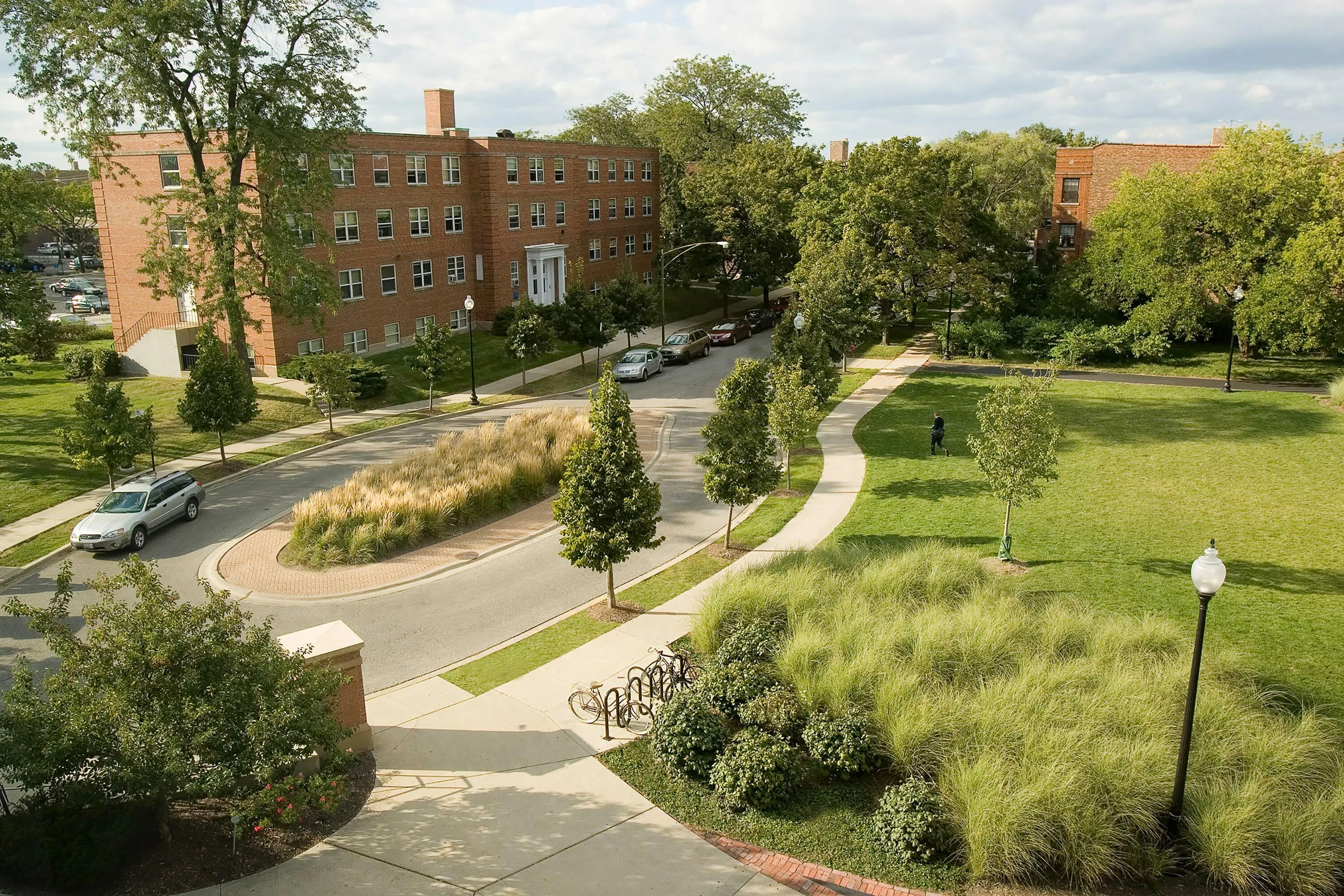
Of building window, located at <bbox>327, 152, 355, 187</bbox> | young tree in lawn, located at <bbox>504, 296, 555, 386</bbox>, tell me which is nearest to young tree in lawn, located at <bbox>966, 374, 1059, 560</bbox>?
young tree in lawn, located at <bbox>504, 296, 555, 386</bbox>

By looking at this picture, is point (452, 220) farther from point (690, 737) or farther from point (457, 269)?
point (690, 737)

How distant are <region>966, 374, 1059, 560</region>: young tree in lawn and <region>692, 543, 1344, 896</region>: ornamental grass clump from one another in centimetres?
363

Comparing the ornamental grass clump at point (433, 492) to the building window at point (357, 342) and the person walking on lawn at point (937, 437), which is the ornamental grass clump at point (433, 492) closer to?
the person walking on lawn at point (937, 437)

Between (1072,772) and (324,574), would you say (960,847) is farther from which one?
(324,574)

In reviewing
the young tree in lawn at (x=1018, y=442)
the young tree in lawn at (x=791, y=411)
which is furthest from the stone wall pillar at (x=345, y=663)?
the young tree in lawn at (x=791, y=411)

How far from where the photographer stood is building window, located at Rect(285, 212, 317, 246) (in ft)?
107

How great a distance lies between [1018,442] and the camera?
1931 cm

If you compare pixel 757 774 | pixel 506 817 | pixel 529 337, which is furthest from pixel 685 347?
pixel 506 817

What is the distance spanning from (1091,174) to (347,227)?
4082 centimetres

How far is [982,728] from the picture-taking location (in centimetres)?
1180

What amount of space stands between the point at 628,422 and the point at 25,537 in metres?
15.7

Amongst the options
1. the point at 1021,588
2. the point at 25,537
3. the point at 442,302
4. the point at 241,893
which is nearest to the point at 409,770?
the point at 241,893

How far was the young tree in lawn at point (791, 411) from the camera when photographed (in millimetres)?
24125

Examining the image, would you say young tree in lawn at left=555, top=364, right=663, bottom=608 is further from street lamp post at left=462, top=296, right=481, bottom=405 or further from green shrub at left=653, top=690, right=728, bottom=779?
street lamp post at left=462, top=296, right=481, bottom=405
